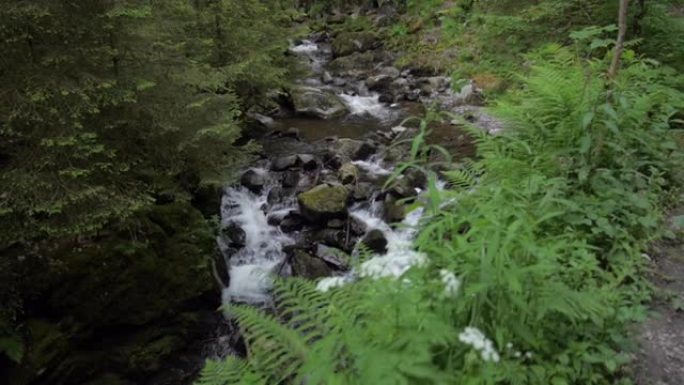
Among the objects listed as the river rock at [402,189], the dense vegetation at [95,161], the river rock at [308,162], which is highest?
the dense vegetation at [95,161]

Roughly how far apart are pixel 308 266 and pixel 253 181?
3064 mm

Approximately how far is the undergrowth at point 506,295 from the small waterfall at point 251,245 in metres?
4.44

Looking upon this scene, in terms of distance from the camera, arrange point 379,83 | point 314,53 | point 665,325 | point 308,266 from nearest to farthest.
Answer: point 665,325
point 308,266
point 379,83
point 314,53

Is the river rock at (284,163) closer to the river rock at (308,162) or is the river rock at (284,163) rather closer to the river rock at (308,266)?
the river rock at (308,162)

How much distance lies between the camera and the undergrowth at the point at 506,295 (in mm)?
2072

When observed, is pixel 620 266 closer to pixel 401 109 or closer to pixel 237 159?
pixel 237 159

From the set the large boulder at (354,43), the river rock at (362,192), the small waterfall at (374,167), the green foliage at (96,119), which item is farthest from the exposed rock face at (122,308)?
the large boulder at (354,43)

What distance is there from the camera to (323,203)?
8.72m

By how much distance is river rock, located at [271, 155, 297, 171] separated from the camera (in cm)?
1042

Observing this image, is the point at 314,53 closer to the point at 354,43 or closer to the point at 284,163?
the point at 354,43

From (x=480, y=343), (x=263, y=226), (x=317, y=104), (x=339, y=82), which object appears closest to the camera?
(x=480, y=343)

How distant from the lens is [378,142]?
462 inches

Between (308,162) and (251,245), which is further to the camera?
(308,162)

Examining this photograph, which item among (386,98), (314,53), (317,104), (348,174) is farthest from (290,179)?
(314,53)
